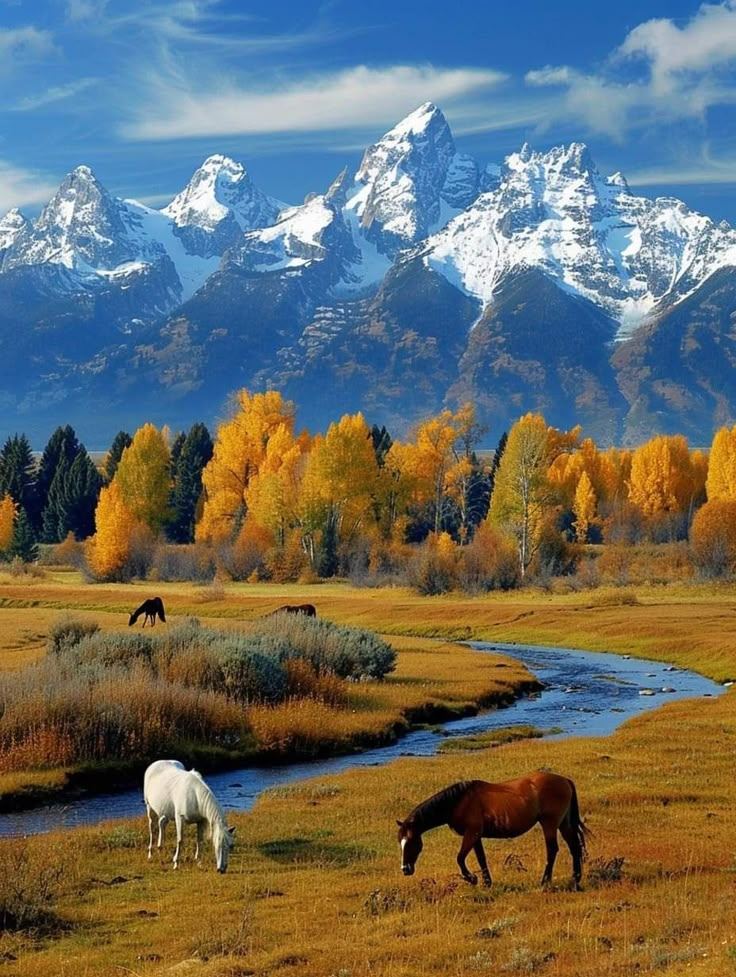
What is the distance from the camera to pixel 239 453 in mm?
120188

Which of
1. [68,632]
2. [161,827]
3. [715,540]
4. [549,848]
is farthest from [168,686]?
[715,540]

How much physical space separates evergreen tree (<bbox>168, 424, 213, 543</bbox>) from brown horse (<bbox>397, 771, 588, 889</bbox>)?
120940 mm

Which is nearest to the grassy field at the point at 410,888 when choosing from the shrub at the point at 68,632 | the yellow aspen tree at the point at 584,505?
the shrub at the point at 68,632

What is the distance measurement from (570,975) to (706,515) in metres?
90.3

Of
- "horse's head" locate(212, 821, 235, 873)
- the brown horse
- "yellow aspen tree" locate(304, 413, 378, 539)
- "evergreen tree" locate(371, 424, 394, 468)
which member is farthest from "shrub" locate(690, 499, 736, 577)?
the brown horse

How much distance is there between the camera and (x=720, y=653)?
5494cm

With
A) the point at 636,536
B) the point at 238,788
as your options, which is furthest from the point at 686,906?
the point at 636,536

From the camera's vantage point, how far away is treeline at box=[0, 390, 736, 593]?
96.8 meters

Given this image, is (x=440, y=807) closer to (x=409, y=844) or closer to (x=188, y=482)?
(x=409, y=844)

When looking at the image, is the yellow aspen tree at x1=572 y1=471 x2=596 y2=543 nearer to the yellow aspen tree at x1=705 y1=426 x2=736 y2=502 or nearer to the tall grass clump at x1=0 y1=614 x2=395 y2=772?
the yellow aspen tree at x1=705 y1=426 x2=736 y2=502

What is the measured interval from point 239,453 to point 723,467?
169 feet

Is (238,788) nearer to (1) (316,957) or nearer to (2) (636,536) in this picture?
(1) (316,957)

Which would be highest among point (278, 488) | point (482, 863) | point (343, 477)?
point (343, 477)

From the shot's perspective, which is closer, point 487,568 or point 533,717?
point 533,717
